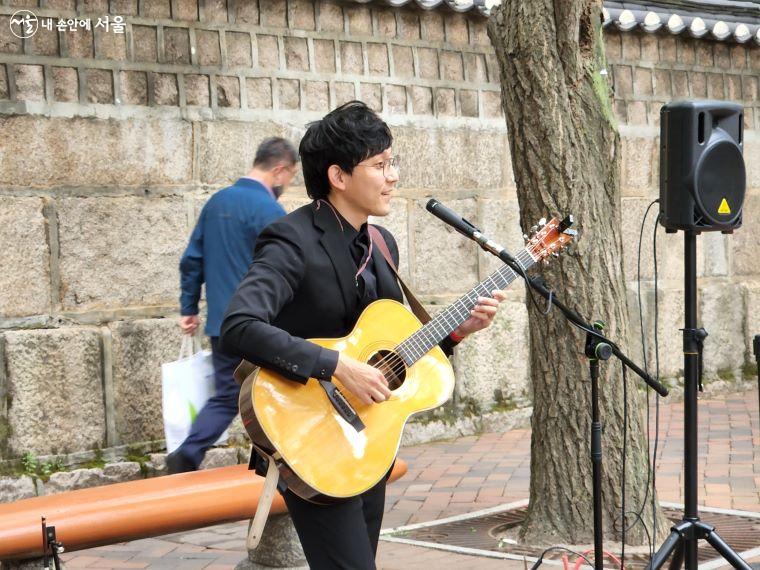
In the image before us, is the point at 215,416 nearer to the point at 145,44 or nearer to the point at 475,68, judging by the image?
the point at 145,44

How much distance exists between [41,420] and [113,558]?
1.11 meters

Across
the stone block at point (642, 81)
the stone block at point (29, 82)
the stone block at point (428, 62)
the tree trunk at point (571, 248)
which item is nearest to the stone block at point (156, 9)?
the stone block at point (29, 82)

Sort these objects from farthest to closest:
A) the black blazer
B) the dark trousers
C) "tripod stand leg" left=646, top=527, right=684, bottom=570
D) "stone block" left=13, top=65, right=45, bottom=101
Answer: "stone block" left=13, top=65, right=45, bottom=101 < the dark trousers < "tripod stand leg" left=646, top=527, right=684, bottom=570 < the black blazer

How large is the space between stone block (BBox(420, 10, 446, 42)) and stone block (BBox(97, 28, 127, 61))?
2.25m

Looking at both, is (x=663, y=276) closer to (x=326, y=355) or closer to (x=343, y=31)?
(x=343, y=31)

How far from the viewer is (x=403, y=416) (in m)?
3.61

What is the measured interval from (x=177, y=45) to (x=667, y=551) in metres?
4.16

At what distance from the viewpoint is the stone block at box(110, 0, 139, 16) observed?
22.1ft

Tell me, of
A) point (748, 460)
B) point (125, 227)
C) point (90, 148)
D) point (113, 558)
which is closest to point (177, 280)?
point (125, 227)

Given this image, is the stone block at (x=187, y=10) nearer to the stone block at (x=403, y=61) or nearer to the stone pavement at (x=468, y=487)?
the stone block at (x=403, y=61)

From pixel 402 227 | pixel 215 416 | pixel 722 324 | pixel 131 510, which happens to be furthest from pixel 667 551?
pixel 722 324

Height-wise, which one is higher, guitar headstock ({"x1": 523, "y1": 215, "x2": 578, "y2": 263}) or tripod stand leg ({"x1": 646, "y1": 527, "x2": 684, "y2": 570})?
guitar headstock ({"x1": 523, "y1": 215, "x2": 578, "y2": 263})

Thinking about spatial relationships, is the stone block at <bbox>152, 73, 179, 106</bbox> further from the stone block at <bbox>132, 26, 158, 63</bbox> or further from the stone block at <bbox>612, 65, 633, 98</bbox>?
the stone block at <bbox>612, 65, 633, 98</bbox>

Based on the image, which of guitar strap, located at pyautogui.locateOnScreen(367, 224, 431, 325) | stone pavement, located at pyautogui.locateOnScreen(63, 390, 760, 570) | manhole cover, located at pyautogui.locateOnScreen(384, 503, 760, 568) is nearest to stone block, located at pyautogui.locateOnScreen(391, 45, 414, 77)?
stone pavement, located at pyautogui.locateOnScreen(63, 390, 760, 570)
